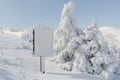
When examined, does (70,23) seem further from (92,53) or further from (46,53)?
(46,53)

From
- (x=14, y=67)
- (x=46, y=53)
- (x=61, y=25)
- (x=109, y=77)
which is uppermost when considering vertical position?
(x=61, y=25)

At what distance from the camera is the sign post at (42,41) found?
15281 mm

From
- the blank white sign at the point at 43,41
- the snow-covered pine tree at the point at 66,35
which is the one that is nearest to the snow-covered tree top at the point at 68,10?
the snow-covered pine tree at the point at 66,35

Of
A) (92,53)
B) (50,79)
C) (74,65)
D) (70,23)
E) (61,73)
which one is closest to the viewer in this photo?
(50,79)

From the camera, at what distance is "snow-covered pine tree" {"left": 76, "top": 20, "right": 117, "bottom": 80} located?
61.1 ft

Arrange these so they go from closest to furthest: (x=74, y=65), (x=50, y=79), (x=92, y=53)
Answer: (x=50, y=79), (x=74, y=65), (x=92, y=53)

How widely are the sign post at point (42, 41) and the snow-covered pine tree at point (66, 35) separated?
16.5 feet

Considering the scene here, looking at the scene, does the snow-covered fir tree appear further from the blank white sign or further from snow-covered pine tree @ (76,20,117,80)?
the blank white sign

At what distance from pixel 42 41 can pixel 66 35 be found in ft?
21.7

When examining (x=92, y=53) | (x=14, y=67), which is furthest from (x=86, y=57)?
(x=14, y=67)

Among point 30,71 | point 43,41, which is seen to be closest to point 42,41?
point 43,41

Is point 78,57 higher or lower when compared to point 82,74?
higher

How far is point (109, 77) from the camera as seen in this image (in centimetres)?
1767

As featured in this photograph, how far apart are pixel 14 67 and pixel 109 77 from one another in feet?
26.1
